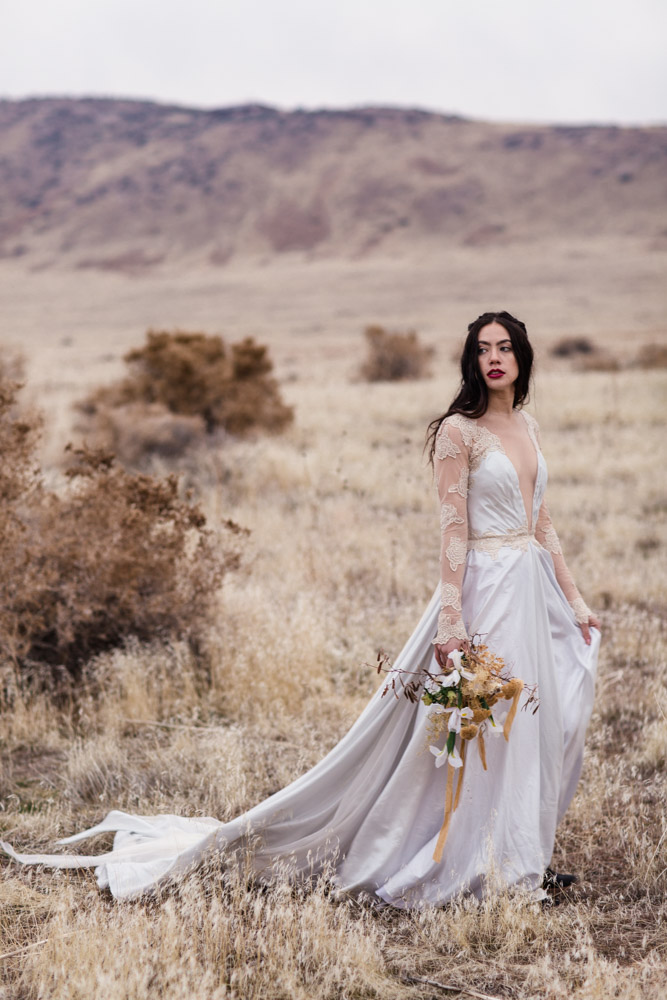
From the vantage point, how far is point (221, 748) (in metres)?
4.15

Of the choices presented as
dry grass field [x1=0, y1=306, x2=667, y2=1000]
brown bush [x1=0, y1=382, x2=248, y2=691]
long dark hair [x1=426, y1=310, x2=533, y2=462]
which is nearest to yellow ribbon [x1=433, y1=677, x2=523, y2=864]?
→ dry grass field [x1=0, y1=306, x2=667, y2=1000]

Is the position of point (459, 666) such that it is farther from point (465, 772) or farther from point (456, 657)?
point (465, 772)

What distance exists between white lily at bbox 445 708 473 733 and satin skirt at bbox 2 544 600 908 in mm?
133

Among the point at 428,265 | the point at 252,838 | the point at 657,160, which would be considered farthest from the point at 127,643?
the point at 657,160

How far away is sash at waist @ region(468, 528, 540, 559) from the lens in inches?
126

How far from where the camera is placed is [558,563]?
3.49 m

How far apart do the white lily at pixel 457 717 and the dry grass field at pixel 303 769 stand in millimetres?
606

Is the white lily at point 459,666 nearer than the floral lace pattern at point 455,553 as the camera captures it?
Yes

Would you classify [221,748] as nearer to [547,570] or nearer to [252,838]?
[252,838]

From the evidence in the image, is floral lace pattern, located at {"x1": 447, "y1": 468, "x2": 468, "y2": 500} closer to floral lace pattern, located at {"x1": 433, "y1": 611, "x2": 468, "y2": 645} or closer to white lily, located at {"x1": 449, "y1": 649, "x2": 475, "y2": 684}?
floral lace pattern, located at {"x1": 433, "y1": 611, "x2": 468, "y2": 645}

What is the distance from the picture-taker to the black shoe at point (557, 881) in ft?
10.8

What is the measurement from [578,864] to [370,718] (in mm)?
1094

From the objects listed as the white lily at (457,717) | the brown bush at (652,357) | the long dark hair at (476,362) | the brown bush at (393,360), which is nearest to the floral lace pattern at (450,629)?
the white lily at (457,717)

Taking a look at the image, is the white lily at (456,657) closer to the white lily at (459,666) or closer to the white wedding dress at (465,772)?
the white lily at (459,666)
